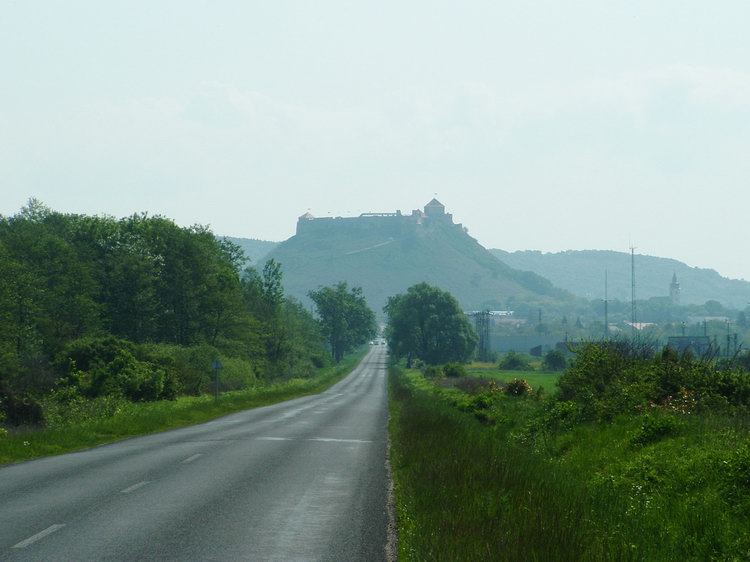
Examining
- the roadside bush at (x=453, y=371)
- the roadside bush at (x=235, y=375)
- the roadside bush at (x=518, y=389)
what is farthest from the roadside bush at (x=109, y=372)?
the roadside bush at (x=453, y=371)

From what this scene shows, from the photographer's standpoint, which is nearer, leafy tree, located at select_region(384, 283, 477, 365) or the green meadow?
the green meadow

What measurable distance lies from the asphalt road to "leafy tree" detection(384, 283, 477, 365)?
388ft

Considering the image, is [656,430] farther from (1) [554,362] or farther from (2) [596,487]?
(1) [554,362]

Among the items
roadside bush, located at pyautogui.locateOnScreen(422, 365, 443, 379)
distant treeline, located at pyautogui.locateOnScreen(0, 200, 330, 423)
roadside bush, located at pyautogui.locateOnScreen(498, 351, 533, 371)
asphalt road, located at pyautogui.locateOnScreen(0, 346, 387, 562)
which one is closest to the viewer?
asphalt road, located at pyautogui.locateOnScreen(0, 346, 387, 562)

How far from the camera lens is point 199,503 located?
A: 1469 centimetres

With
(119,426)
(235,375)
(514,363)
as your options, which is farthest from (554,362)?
(119,426)

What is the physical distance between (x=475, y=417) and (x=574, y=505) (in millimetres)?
22868

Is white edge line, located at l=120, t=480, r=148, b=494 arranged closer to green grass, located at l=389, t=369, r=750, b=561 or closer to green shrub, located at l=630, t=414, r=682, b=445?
green grass, located at l=389, t=369, r=750, b=561

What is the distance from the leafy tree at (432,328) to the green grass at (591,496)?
123089 mm

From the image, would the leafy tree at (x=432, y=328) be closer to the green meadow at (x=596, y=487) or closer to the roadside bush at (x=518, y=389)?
the roadside bush at (x=518, y=389)

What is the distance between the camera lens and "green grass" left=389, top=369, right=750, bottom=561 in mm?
9430

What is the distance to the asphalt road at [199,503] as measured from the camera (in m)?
11.0

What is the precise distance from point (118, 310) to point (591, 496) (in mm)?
75446

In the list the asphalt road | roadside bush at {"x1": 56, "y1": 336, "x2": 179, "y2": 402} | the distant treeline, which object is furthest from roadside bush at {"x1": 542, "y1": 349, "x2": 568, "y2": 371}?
the asphalt road
